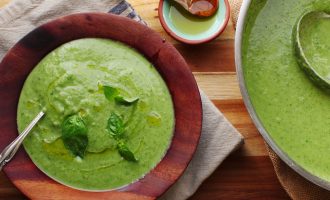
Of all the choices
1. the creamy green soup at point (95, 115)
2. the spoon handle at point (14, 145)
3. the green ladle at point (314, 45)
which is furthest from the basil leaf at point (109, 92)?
the green ladle at point (314, 45)

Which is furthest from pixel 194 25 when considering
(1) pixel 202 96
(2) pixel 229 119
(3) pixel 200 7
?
(2) pixel 229 119

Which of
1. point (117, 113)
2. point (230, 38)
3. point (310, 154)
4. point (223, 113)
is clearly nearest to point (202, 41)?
point (230, 38)

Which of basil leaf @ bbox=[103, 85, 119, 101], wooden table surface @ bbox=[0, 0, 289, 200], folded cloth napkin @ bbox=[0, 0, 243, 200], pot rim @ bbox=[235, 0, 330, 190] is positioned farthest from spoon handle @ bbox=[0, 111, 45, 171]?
pot rim @ bbox=[235, 0, 330, 190]

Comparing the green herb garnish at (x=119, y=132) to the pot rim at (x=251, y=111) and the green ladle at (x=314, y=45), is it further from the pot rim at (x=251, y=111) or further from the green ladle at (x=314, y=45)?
the green ladle at (x=314, y=45)

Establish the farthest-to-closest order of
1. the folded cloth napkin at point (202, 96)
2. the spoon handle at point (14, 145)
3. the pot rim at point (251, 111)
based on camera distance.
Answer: the folded cloth napkin at point (202, 96), the spoon handle at point (14, 145), the pot rim at point (251, 111)

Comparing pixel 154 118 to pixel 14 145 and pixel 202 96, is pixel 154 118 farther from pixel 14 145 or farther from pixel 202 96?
pixel 14 145
